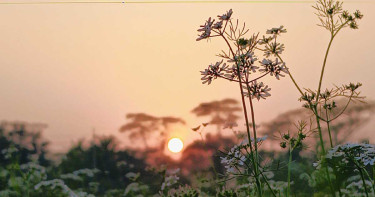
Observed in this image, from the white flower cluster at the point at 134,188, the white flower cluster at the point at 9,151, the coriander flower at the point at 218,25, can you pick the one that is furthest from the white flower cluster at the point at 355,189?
the white flower cluster at the point at 9,151

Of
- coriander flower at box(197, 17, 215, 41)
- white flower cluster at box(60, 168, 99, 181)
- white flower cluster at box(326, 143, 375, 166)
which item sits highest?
coriander flower at box(197, 17, 215, 41)

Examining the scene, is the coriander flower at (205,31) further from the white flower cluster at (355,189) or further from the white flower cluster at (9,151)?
the white flower cluster at (9,151)

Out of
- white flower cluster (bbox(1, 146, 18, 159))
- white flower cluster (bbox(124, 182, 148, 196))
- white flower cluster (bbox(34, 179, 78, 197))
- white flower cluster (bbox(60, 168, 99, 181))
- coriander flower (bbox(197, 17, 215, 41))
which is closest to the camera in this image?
coriander flower (bbox(197, 17, 215, 41))

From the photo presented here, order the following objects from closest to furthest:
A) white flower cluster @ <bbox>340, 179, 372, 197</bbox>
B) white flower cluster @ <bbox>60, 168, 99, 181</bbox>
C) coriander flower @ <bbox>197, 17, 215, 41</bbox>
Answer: coriander flower @ <bbox>197, 17, 215, 41</bbox>, white flower cluster @ <bbox>340, 179, 372, 197</bbox>, white flower cluster @ <bbox>60, 168, 99, 181</bbox>

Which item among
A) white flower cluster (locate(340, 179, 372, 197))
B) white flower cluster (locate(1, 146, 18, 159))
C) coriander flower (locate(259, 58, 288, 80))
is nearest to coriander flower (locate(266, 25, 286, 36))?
coriander flower (locate(259, 58, 288, 80))

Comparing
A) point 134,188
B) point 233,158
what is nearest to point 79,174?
point 134,188

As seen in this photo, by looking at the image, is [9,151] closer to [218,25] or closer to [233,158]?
[233,158]

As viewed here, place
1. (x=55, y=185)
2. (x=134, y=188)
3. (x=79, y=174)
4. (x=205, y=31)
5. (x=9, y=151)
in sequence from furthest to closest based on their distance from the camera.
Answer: (x=9, y=151), (x=79, y=174), (x=134, y=188), (x=55, y=185), (x=205, y=31)

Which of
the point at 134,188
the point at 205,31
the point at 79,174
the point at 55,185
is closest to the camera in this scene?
the point at 205,31

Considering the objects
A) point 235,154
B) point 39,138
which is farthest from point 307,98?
point 39,138

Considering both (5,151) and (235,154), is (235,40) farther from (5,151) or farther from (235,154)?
(5,151)

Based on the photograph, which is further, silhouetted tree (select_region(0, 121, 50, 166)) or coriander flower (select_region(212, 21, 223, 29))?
silhouetted tree (select_region(0, 121, 50, 166))

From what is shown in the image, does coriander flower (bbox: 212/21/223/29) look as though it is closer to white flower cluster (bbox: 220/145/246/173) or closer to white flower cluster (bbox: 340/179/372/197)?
white flower cluster (bbox: 220/145/246/173)

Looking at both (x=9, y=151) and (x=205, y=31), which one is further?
(x=9, y=151)
